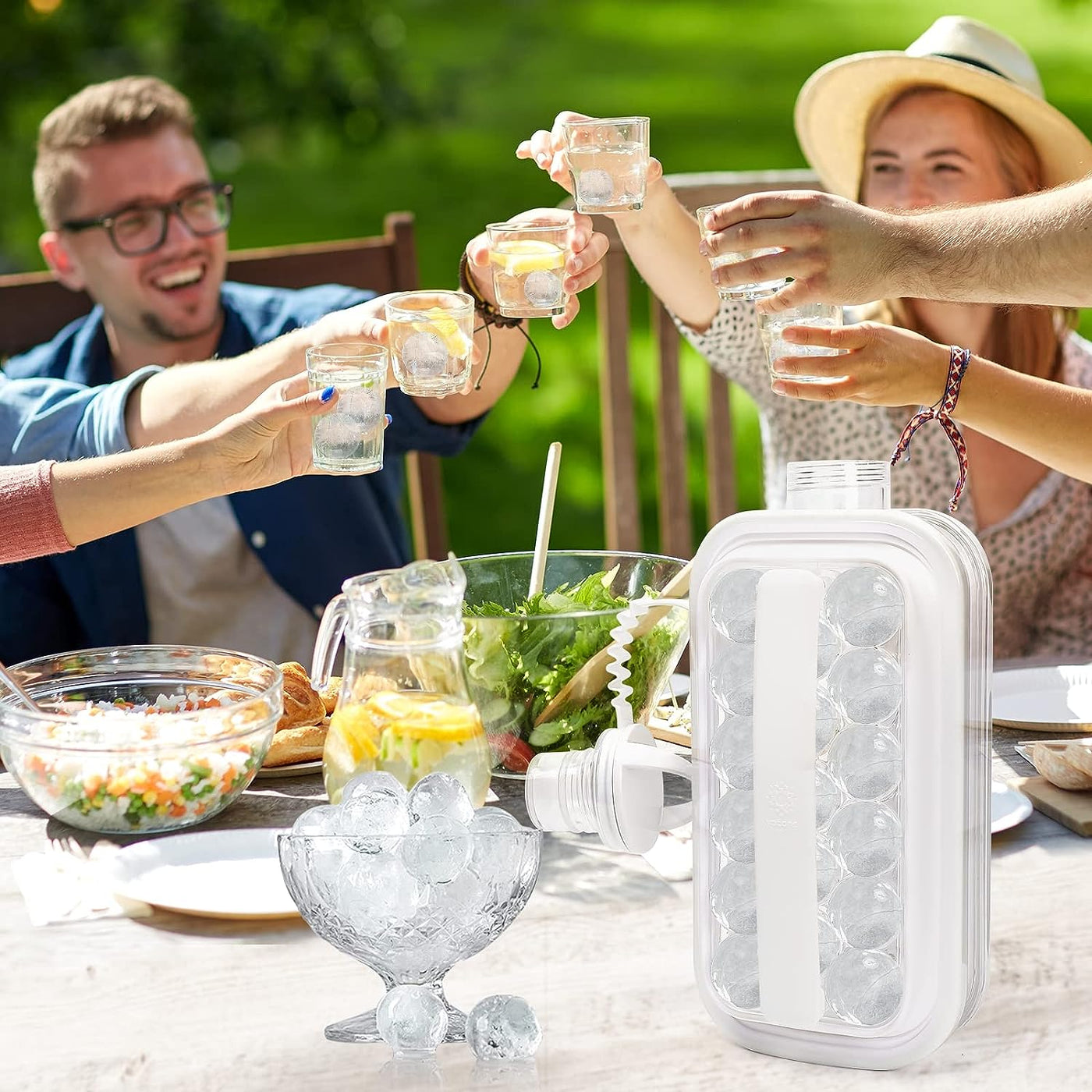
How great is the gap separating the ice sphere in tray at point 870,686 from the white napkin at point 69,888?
56 cm

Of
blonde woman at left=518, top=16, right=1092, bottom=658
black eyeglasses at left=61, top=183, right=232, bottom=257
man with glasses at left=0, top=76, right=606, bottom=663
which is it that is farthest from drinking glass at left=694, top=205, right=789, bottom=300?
black eyeglasses at left=61, top=183, right=232, bottom=257

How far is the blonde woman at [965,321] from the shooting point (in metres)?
2.22

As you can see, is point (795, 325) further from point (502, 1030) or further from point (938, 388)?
point (502, 1030)

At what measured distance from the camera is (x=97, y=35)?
4773mm

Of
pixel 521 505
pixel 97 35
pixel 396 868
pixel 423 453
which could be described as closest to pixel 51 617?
pixel 423 453

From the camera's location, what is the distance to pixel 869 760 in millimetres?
924

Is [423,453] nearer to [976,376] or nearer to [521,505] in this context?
[976,376]

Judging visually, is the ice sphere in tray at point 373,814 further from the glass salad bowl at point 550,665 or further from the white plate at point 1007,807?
the white plate at point 1007,807

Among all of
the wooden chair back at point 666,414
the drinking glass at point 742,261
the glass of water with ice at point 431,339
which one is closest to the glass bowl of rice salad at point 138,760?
the glass of water with ice at point 431,339

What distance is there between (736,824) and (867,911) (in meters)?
0.10

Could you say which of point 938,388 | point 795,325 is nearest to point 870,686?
point 795,325

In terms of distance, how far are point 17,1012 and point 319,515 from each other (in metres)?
1.55

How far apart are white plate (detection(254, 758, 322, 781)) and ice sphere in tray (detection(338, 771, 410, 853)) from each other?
1.49 feet

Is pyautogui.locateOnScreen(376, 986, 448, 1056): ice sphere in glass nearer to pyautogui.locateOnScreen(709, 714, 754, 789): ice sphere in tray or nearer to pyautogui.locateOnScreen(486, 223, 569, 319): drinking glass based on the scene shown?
pyautogui.locateOnScreen(709, 714, 754, 789): ice sphere in tray
